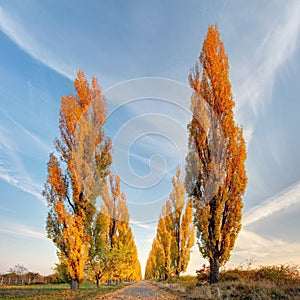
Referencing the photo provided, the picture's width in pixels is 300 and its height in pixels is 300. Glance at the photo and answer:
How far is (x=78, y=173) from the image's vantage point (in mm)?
13805

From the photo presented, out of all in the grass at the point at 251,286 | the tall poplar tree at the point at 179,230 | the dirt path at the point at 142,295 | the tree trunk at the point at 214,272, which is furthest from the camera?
the tall poplar tree at the point at 179,230

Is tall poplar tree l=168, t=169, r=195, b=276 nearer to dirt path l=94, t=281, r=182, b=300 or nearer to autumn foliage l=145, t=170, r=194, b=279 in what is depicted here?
autumn foliage l=145, t=170, r=194, b=279

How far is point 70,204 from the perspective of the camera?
44.4 ft

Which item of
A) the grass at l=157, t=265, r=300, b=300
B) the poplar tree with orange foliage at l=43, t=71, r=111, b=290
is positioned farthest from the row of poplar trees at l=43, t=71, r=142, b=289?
the grass at l=157, t=265, r=300, b=300

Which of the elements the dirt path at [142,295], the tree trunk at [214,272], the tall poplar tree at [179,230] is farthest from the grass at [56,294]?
the tall poplar tree at [179,230]

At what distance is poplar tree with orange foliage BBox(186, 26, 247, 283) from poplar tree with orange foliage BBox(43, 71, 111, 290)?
17.8 feet

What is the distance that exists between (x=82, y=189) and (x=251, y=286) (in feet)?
31.3

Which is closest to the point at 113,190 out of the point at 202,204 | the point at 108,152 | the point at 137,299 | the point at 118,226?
the point at 118,226

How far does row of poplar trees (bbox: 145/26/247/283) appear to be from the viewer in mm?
11320

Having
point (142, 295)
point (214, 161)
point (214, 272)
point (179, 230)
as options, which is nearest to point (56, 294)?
point (142, 295)

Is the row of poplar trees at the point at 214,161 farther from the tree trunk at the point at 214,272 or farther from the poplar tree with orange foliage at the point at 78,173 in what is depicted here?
the poplar tree with orange foliage at the point at 78,173

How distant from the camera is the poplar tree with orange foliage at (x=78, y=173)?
1220 cm

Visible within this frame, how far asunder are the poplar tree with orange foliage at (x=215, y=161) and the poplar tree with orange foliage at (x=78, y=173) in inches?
213

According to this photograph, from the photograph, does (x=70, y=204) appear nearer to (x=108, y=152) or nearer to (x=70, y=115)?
(x=108, y=152)
